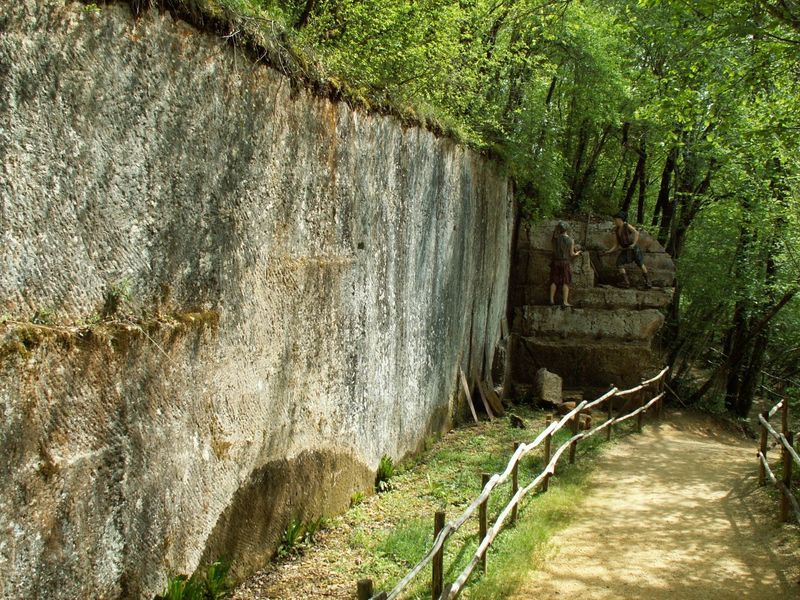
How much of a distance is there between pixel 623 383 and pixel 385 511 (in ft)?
27.9

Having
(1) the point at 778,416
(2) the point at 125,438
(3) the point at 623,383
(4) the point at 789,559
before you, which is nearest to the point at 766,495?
(4) the point at 789,559

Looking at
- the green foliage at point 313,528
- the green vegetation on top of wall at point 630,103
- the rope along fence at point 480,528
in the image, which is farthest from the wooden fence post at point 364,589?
the green vegetation on top of wall at point 630,103

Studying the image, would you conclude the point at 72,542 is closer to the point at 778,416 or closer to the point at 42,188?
→ the point at 42,188

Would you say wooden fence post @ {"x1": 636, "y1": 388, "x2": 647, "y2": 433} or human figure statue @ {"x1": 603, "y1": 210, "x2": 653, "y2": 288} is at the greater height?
human figure statue @ {"x1": 603, "y1": 210, "x2": 653, "y2": 288}

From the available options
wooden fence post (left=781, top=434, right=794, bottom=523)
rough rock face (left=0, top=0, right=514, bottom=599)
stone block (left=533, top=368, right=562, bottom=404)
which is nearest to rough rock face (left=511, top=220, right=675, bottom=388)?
stone block (left=533, top=368, right=562, bottom=404)

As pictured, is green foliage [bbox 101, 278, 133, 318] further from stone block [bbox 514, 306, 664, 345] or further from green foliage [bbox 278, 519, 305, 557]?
stone block [bbox 514, 306, 664, 345]

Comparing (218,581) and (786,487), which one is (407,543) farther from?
(786,487)

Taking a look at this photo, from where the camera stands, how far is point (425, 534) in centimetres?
686

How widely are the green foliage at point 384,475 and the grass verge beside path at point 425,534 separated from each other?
11 cm

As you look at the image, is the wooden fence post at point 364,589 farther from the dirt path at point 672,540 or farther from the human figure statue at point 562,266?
the human figure statue at point 562,266

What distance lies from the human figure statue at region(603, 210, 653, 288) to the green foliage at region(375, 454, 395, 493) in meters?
9.46

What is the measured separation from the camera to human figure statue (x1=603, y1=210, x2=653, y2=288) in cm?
1616

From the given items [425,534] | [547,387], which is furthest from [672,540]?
[547,387]

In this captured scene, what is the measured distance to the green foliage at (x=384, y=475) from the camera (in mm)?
8328
